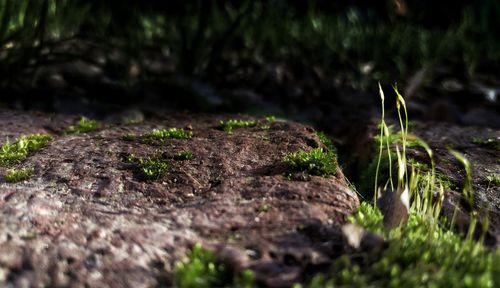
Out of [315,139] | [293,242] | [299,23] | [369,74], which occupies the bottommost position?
[293,242]

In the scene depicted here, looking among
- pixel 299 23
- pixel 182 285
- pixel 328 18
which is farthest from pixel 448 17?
pixel 182 285

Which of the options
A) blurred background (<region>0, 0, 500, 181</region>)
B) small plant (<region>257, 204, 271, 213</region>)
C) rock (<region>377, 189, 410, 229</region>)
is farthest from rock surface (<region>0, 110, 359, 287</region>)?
blurred background (<region>0, 0, 500, 181</region>)

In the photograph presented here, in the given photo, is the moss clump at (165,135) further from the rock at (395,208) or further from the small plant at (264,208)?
the rock at (395,208)

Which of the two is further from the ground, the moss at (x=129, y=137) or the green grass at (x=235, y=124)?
the green grass at (x=235, y=124)

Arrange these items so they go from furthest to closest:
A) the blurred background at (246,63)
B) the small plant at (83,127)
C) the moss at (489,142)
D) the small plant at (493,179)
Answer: the blurred background at (246,63)
the small plant at (83,127)
the moss at (489,142)
the small plant at (493,179)

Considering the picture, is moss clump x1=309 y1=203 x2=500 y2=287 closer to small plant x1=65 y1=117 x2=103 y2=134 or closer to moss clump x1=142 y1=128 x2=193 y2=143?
moss clump x1=142 y1=128 x2=193 y2=143

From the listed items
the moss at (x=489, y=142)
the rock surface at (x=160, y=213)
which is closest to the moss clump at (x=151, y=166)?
the rock surface at (x=160, y=213)

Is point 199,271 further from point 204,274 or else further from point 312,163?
point 312,163

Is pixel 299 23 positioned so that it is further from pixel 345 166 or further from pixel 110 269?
pixel 110 269
